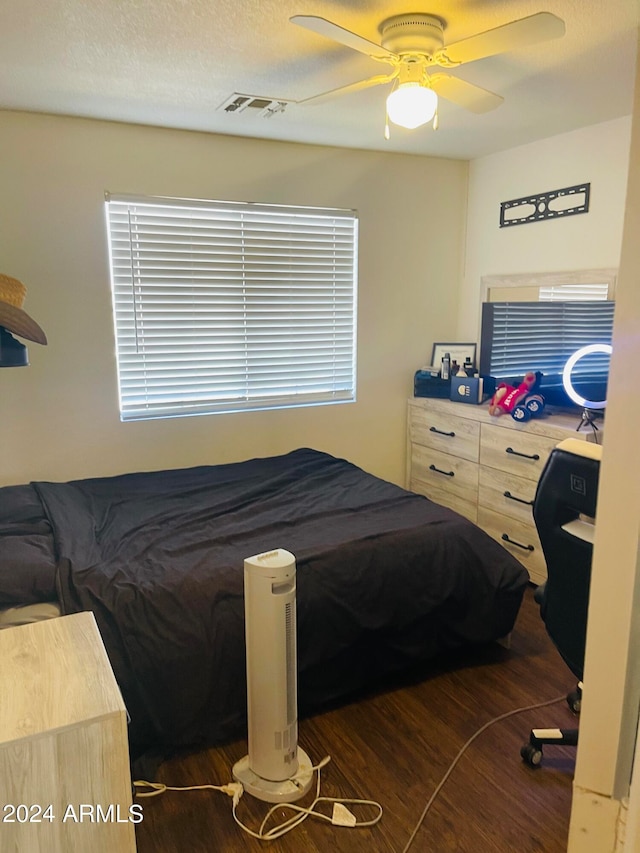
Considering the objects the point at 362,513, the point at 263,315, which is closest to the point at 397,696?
the point at 362,513

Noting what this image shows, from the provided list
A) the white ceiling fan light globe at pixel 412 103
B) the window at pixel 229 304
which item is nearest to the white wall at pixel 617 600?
the white ceiling fan light globe at pixel 412 103

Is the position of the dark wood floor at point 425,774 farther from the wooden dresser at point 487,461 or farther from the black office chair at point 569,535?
the wooden dresser at point 487,461

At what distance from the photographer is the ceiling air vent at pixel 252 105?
8.87 feet

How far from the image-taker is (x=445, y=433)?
3705 millimetres

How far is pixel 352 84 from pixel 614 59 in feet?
3.26

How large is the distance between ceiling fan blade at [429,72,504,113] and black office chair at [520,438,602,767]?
1.29 metres

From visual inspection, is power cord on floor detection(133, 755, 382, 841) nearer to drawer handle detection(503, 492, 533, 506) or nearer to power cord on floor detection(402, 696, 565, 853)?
→ power cord on floor detection(402, 696, 565, 853)

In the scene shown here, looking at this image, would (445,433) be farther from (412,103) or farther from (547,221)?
(412,103)

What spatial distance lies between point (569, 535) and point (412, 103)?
4.73 feet

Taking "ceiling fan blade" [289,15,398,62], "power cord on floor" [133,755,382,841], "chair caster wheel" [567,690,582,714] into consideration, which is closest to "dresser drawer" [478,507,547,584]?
"chair caster wheel" [567,690,582,714]

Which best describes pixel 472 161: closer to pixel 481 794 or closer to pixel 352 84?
pixel 352 84

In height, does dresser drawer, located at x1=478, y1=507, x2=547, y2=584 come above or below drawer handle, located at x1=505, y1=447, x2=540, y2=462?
below

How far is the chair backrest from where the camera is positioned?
1741mm

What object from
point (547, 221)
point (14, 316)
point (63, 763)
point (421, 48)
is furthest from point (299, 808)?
point (547, 221)
